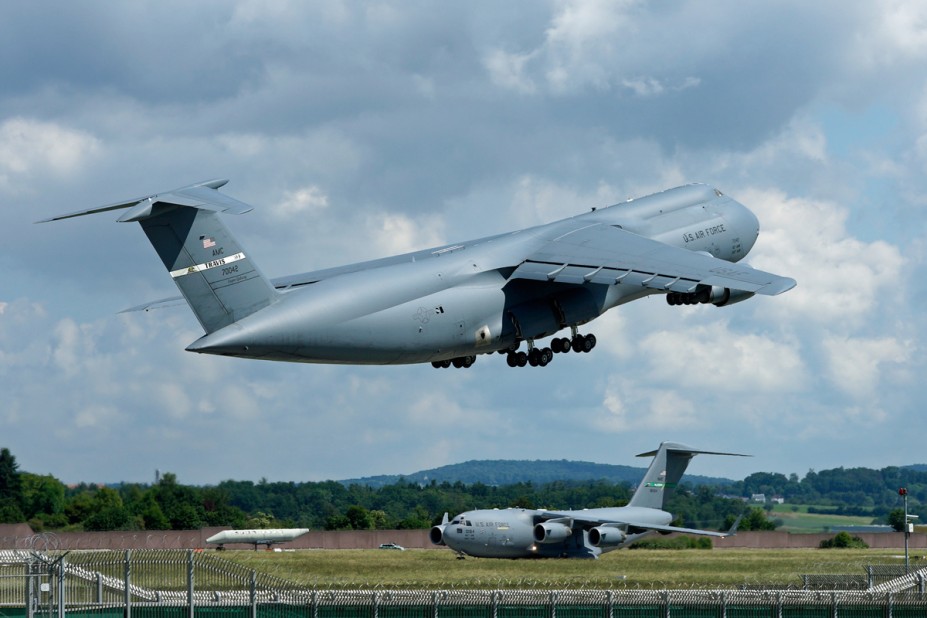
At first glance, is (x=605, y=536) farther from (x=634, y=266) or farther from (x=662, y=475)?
(x=634, y=266)

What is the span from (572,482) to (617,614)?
50.8m

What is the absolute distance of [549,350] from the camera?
35375 millimetres

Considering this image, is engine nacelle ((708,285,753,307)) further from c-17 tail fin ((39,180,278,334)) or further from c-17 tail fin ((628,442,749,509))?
c-17 tail fin ((628,442,749,509))

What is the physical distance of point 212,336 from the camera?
26.8m

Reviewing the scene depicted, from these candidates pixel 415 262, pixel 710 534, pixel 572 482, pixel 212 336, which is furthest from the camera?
pixel 572 482

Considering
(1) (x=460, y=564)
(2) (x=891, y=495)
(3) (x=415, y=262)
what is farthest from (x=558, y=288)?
(2) (x=891, y=495)

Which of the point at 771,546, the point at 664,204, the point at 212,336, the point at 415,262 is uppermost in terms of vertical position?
the point at 664,204

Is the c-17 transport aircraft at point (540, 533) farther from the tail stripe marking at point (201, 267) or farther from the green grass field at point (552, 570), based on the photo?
the tail stripe marking at point (201, 267)

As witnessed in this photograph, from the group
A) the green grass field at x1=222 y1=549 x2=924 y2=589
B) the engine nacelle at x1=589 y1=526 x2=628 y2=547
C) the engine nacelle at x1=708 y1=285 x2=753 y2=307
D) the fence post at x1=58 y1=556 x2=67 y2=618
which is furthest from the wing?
the engine nacelle at x1=589 y1=526 x2=628 y2=547

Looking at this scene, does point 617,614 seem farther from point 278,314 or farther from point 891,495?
point 891,495

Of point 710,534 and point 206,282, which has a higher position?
point 206,282

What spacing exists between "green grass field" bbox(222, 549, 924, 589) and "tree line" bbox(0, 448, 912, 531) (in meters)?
8.23

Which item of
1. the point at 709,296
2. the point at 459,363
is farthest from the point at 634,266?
the point at 459,363

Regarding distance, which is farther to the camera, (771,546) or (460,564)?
(771,546)
